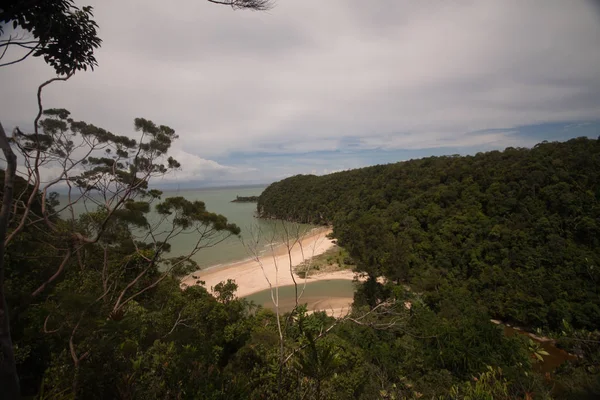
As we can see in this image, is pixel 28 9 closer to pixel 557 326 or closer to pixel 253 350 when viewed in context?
pixel 253 350

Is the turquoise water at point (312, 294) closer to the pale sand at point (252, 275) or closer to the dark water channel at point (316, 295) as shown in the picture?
the dark water channel at point (316, 295)

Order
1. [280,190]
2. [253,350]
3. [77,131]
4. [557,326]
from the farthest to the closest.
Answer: [280,190] → [557,326] → [253,350] → [77,131]

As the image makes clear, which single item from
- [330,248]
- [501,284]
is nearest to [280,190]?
[330,248]

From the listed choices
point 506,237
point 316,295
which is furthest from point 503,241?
point 316,295

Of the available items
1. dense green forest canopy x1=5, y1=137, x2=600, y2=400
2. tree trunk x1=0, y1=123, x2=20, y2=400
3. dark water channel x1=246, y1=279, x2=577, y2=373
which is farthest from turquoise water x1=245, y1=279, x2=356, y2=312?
tree trunk x1=0, y1=123, x2=20, y2=400

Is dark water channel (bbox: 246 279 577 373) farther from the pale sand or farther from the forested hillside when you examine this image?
the forested hillside

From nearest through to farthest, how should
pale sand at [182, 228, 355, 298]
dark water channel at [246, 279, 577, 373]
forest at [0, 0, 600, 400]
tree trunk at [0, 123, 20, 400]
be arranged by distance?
tree trunk at [0, 123, 20, 400] < forest at [0, 0, 600, 400] < dark water channel at [246, 279, 577, 373] < pale sand at [182, 228, 355, 298]
